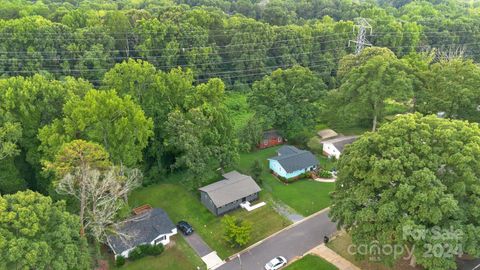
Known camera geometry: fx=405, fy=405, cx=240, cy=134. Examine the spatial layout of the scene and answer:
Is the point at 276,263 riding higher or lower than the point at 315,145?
lower

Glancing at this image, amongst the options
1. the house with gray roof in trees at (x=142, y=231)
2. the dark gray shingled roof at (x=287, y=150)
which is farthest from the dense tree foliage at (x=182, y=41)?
the house with gray roof in trees at (x=142, y=231)

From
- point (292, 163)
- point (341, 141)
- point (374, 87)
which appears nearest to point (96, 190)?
point (292, 163)

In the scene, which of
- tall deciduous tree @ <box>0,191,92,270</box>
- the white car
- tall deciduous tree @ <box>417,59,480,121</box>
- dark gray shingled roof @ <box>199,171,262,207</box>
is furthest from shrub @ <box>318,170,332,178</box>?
tall deciduous tree @ <box>0,191,92,270</box>

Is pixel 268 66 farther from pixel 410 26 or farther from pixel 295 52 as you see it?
pixel 410 26

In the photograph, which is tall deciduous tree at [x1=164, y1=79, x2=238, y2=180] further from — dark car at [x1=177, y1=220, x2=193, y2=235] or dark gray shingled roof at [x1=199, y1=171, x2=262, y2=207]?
dark car at [x1=177, y1=220, x2=193, y2=235]

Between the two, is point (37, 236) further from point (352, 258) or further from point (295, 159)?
point (295, 159)
